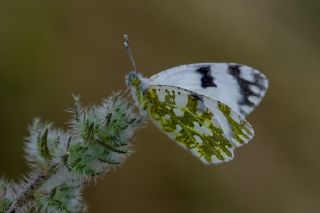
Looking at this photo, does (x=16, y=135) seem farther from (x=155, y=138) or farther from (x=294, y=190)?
(x=294, y=190)

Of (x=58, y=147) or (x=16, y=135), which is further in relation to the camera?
(x=16, y=135)

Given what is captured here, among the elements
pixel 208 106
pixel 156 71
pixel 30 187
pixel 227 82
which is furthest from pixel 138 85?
pixel 156 71

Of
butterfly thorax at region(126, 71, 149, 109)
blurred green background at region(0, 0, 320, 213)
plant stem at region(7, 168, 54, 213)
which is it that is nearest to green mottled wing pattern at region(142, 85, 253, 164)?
butterfly thorax at region(126, 71, 149, 109)

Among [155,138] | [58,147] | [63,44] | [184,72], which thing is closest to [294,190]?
[155,138]

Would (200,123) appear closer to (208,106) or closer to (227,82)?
(208,106)

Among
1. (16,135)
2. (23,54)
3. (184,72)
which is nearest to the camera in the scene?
(184,72)

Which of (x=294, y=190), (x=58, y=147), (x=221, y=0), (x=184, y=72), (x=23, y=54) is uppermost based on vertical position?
(x=221, y=0)

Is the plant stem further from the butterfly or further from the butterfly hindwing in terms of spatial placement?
the butterfly hindwing
